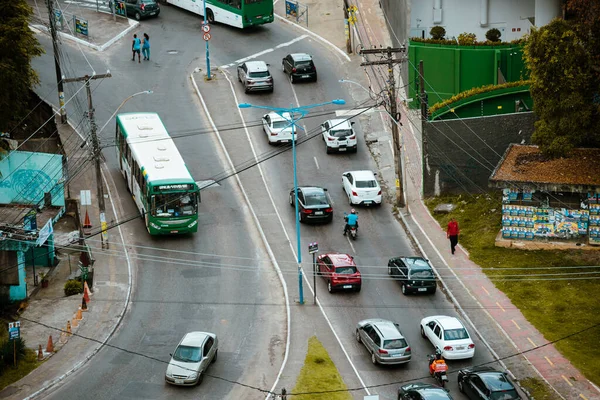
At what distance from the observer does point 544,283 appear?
5222 centimetres

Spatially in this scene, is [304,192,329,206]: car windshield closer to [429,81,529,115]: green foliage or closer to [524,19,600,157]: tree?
[429,81,529,115]: green foliage

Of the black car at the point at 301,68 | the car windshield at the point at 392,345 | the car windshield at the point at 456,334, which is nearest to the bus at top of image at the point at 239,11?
the black car at the point at 301,68

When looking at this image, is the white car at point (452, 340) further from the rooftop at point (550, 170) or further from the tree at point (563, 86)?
the tree at point (563, 86)

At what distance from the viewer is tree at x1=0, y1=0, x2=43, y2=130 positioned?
57562 mm

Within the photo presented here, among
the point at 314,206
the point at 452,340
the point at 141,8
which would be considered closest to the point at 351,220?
the point at 314,206

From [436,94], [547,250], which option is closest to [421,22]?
[436,94]

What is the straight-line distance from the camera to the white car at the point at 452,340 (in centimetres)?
4550

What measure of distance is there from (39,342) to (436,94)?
103ft

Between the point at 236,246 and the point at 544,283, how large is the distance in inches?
626

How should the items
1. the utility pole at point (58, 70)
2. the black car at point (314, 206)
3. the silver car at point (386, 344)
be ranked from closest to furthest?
1. the silver car at point (386, 344)
2. the black car at point (314, 206)
3. the utility pole at point (58, 70)

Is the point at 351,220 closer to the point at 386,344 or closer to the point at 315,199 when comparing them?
the point at 315,199

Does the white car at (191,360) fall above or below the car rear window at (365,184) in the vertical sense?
below

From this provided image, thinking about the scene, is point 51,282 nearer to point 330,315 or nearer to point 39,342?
point 39,342

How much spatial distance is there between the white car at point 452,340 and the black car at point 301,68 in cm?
3087
